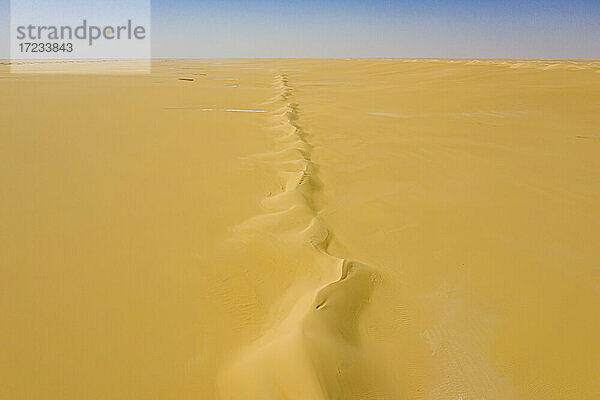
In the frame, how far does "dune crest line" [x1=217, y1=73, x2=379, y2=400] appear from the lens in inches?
42.0

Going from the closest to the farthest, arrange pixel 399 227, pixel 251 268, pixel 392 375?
pixel 392 375 < pixel 251 268 < pixel 399 227

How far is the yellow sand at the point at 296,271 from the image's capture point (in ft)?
3.77

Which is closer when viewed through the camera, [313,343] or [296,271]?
[313,343]

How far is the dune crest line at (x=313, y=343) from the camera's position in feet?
3.50

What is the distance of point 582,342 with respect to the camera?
131 cm

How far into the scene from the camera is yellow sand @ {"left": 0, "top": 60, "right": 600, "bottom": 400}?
1.15 m

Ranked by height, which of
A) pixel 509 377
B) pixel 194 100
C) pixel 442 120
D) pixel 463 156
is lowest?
pixel 509 377

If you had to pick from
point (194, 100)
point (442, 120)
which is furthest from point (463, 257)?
point (194, 100)

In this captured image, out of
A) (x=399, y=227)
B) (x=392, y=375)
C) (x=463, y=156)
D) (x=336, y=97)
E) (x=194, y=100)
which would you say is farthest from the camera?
(x=336, y=97)

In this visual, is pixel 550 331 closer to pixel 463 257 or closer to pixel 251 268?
pixel 463 257

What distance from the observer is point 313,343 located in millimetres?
1165

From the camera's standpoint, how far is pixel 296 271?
1649 mm

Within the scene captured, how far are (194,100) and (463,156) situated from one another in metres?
5.31

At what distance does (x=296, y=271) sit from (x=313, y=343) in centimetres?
50
